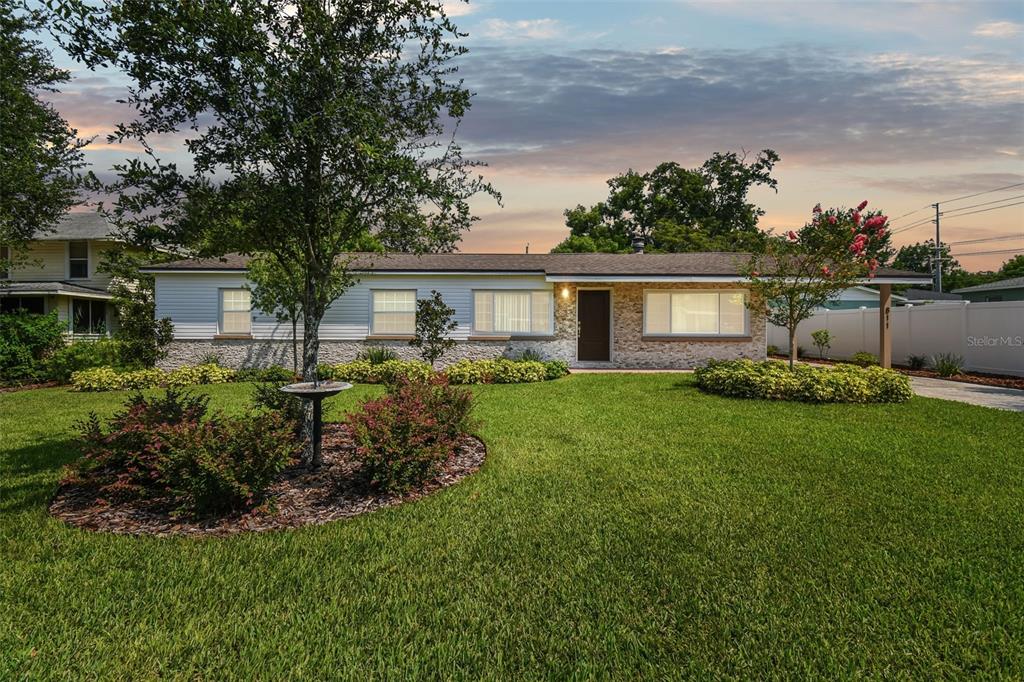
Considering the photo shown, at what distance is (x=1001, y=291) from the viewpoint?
2459 cm

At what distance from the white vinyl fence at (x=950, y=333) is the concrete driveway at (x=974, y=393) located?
187 centimetres

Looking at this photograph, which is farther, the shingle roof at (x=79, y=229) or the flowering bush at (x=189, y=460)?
the shingle roof at (x=79, y=229)

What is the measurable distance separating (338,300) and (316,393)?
37.0 feet

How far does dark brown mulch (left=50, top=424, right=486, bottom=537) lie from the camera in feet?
14.4

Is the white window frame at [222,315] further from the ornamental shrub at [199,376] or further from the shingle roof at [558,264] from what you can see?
the ornamental shrub at [199,376]

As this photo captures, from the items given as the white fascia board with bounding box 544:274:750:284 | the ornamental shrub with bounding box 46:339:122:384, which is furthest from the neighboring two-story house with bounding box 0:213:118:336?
the white fascia board with bounding box 544:274:750:284

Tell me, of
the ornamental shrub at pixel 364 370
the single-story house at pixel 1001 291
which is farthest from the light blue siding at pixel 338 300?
the single-story house at pixel 1001 291

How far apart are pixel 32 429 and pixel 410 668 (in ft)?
30.9

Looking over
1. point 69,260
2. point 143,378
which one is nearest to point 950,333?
point 143,378

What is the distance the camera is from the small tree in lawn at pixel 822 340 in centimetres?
1908

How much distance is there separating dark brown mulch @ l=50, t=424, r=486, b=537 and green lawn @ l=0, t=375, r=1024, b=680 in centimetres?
22

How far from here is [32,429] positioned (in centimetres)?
831

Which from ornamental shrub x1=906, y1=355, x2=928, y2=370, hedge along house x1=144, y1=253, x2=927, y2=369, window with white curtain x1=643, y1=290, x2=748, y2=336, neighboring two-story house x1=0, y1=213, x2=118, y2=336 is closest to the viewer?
hedge along house x1=144, y1=253, x2=927, y2=369

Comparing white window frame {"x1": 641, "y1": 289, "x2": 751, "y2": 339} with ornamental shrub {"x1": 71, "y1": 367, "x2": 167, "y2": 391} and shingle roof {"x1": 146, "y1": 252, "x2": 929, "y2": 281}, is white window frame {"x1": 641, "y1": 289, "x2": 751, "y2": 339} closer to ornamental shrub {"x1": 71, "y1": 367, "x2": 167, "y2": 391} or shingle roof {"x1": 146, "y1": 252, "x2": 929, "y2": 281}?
shingle roof {"x1": 146, "y1": 252, "x2": 929, "y2": 281}
